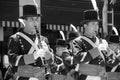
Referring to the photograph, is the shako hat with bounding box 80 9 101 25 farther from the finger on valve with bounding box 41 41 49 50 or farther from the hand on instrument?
the hand on instrument

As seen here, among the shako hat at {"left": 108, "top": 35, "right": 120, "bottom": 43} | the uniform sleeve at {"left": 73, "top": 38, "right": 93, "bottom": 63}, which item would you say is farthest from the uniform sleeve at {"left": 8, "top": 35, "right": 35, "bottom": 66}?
the shako hat at {"left": 108, "top": 35, "right": 120, "bottom": 43}

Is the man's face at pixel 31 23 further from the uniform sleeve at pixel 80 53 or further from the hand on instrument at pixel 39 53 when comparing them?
the uniform sleeve at pixel 80 53

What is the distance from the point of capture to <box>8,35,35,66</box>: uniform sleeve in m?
6.70

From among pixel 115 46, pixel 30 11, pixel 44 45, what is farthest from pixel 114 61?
pixel 30 11

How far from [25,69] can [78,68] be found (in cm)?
104

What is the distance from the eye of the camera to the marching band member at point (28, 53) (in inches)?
265

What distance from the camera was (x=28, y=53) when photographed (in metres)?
6.87

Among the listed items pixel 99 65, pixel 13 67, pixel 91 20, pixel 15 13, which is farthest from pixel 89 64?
pixel 15 13

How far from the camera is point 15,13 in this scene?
42.3 ft

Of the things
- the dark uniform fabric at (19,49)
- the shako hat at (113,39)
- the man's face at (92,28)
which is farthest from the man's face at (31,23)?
the shako hat at (113,39)

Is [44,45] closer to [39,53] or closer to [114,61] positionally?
[39,53]

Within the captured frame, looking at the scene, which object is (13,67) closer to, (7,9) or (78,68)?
(78,68)

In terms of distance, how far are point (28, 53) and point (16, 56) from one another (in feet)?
0.74

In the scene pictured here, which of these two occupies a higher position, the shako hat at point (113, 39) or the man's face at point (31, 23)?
the man's face at point (31, 23)
